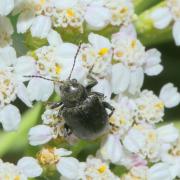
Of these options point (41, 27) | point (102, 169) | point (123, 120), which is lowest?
point (102, 169)

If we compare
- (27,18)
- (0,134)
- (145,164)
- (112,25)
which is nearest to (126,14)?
(112,25)

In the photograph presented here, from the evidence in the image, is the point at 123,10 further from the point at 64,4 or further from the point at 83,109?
the point at 83,109

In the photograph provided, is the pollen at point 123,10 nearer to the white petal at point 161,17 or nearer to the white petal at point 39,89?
the white petal at point 161,17

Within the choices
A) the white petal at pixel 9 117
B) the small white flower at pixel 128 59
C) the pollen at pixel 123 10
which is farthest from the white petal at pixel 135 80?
the white petal at pixel 9 117

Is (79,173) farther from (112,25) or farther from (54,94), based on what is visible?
(112,25)

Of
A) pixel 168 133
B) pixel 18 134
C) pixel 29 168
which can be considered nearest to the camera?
pixel 29 168

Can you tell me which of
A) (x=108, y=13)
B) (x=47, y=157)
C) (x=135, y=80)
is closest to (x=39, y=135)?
(x=47, y=157)

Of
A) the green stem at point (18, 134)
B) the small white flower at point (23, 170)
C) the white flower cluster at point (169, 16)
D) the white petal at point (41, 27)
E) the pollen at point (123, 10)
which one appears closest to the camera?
the small white flower at point (23, 170)
